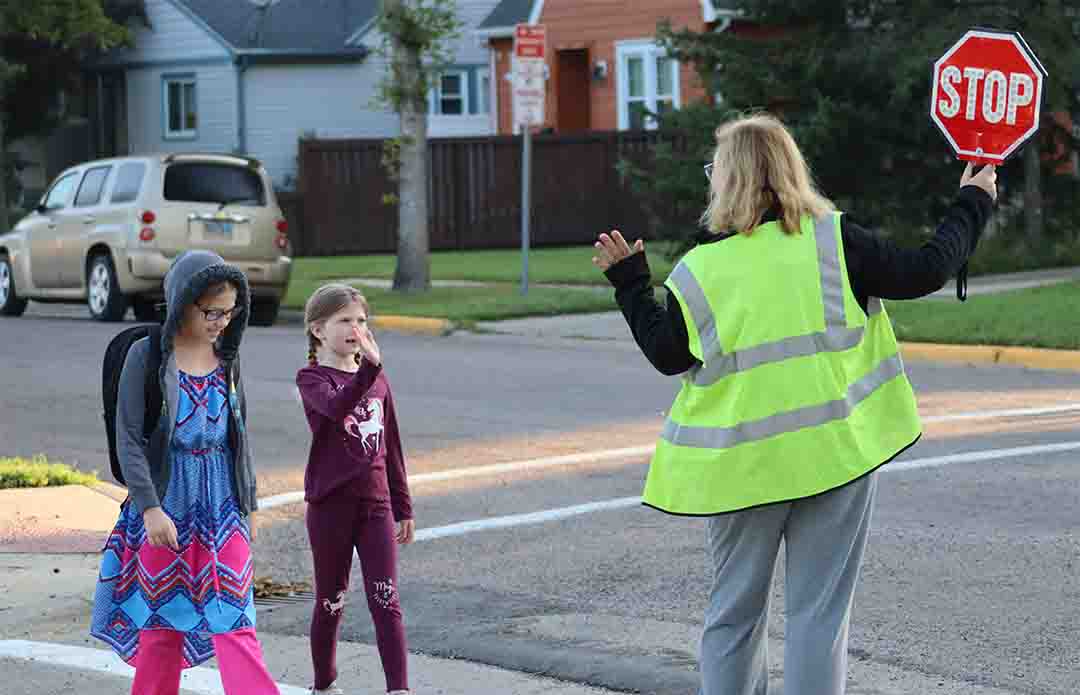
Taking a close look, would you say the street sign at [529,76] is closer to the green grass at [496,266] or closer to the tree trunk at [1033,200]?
the green grass at [496,266]

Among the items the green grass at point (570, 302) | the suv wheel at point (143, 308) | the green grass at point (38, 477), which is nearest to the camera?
the green grass at point (38, 477)

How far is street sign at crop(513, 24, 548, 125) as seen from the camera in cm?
2127

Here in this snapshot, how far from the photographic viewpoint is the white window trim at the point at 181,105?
1721 inches

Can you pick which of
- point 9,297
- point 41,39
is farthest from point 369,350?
point 41,39

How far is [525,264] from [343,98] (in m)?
22.7

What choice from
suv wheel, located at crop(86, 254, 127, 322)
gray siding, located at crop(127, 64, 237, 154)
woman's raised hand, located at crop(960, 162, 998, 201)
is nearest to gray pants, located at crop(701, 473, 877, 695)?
woman's raised hand, located at crop(960, 162, 998, 201)

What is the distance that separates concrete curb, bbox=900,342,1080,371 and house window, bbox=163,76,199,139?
29.4 m

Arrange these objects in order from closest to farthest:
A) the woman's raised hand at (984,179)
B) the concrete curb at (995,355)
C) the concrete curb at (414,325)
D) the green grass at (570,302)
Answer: the woman's raised hand at (984,179) → the concrete curb at (995,355) → the green grass at (570,302) → the concrete curb at (414,325)

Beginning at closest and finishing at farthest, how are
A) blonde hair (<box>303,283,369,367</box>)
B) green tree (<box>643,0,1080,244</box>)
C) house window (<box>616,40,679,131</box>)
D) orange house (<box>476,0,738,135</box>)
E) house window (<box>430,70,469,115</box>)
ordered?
1. blonde hair (<box>303,283,369,367</box>)
2. green tree (<box>643,0,1080,244</box>)
3. orange house (<box>476,0,738,135</box>)
4. house window (<box>616,40,679,131</box>)
5. house window (<box>430,70,469,115</box>)

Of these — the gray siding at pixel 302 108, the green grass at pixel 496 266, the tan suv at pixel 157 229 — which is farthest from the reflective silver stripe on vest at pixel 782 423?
the gray siding at pixel 302 108

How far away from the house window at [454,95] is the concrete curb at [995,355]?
28409 millimetres

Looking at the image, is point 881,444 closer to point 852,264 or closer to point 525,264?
point 852,264


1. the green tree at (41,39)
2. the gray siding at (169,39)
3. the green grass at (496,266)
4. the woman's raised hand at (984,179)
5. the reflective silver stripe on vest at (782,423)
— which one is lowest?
the green grass at (496,266)

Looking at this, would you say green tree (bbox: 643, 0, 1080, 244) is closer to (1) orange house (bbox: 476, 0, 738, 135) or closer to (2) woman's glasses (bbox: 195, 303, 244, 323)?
(1) orange house (bbox: 476, 0, 738, 135)
